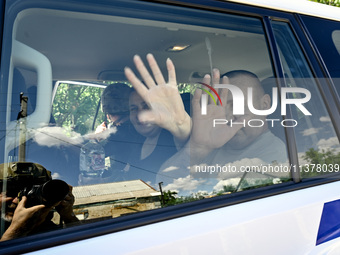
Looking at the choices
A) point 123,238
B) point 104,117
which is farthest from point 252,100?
point 123,238

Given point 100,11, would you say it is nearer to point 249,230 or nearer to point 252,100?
point 252,100

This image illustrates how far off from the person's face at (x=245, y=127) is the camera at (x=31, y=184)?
28.6 inches

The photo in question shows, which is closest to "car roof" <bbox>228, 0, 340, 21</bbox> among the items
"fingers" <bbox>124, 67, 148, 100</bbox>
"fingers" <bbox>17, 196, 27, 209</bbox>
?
"fingers" <bbox>124, 67, 148, 100</bbox>

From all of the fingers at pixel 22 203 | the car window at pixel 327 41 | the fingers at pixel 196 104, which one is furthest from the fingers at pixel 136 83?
the car window at pixel 327 41

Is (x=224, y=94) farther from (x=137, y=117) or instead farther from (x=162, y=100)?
(x=137, y=117)

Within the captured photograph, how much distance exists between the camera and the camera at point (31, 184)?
3.64 feet

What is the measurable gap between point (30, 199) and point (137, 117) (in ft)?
1.60

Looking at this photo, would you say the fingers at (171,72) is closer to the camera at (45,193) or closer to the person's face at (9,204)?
the camera at (45,193)

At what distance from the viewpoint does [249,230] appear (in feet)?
4.23

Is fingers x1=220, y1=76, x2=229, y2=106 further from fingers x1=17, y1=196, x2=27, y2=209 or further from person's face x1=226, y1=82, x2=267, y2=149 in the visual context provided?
fingers x1=17, y1=196, x2=27, y2=209

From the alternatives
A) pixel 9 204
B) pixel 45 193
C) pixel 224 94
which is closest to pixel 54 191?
pixel 45 193

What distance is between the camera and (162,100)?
1.47 m

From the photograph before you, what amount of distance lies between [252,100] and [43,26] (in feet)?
2.98

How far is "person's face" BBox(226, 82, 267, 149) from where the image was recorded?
1545mm
